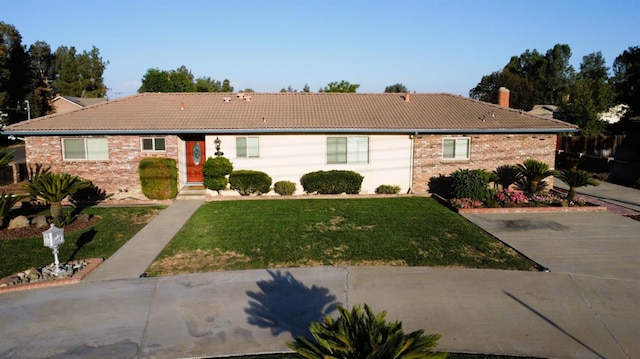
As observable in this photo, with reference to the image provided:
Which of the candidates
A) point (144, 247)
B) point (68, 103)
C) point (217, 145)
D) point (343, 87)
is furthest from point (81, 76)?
point (144, 247)

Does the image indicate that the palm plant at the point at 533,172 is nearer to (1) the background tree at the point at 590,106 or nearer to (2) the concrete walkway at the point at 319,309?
(2) the concrete walkway at the point at 319,309

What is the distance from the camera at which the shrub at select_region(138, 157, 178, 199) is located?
18.0 m

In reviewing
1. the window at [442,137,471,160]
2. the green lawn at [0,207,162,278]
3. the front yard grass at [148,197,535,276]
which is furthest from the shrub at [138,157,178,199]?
the window at [442,137,471,160]

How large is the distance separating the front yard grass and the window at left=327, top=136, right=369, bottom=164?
9.54 ft

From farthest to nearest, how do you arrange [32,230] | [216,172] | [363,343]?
1. [216,172]
2. [32,230]
3. [363,343]

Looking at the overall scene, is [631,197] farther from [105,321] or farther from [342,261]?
[105,321]

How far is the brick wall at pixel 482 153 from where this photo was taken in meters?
19.6

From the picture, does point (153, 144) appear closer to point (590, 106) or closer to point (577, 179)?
→ point (577, 179)

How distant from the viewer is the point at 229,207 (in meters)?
16.9

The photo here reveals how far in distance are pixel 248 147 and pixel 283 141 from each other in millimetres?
1421

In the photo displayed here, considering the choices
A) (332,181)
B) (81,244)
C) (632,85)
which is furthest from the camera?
(632,85)

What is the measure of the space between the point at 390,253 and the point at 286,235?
306 cm

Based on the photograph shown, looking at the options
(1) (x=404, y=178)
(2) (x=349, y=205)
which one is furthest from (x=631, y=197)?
(2) (x=349, y=205)

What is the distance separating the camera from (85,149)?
18.6 metres
